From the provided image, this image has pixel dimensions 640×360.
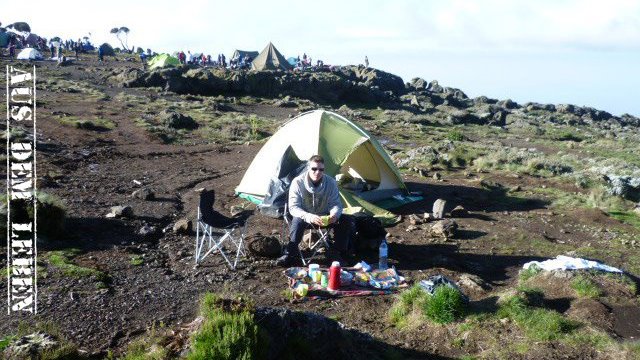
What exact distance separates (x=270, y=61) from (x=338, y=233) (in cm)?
5031

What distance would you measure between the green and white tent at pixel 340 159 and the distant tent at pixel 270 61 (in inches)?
1779

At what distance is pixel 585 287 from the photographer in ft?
22.2

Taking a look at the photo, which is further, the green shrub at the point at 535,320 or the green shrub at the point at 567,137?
the green shrub at the point at 567,137

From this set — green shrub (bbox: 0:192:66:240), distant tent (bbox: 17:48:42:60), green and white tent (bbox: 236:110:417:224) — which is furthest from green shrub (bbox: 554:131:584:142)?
distant tent (bbox: 17:48:42:60)

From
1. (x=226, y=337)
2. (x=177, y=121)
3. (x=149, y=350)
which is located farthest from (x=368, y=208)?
(x=177, y=121)

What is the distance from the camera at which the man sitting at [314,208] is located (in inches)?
318

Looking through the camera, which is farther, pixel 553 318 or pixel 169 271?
pixel 169 271

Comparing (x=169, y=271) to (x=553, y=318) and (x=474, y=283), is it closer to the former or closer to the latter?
(x=474, y=283)

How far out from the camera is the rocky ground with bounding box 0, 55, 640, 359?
5926mm

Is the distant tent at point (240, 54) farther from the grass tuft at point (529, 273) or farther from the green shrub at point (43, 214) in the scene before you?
the grass tuft at point (529, 273)

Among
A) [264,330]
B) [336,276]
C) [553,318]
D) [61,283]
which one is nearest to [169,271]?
[61,283]

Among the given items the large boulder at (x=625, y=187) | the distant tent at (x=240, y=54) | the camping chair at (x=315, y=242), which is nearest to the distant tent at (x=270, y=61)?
the distant tent at (x=240, y=54)

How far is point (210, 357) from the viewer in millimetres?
3986

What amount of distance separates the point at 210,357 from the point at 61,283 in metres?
3.81
